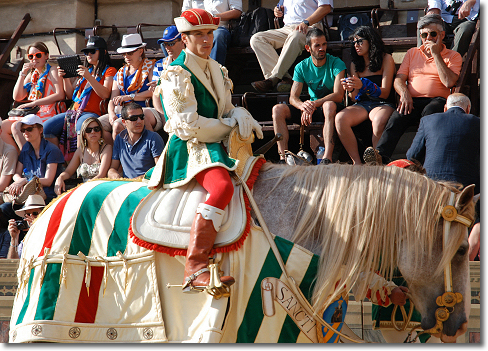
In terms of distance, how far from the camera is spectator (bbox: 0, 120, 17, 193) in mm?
6523

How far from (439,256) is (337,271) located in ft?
1.76

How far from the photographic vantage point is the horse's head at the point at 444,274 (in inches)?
118

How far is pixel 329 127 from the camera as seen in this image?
18.2 feet

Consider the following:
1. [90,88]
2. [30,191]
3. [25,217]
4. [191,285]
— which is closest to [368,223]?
[191,285]

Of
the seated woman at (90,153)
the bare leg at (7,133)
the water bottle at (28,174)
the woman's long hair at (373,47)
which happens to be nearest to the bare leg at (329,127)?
the woman's long hair at (373,47)

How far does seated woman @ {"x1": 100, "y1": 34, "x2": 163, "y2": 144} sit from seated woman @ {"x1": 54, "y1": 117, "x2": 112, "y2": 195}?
21 cm

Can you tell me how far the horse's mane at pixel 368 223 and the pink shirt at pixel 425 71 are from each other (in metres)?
2.78

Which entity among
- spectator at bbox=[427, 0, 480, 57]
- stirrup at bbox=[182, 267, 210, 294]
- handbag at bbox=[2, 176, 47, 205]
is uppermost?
spectator at bbox=[427, 0, 480, 57]

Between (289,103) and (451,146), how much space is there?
2092 millimetres

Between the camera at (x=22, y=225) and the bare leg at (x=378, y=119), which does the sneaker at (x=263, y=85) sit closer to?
the bare leg at (x=378, y=119)

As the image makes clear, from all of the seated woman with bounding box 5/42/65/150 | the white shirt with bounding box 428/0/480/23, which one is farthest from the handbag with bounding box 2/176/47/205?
the white shirt with bounding box 428/0/480/23

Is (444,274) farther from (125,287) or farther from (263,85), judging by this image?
(263,85)

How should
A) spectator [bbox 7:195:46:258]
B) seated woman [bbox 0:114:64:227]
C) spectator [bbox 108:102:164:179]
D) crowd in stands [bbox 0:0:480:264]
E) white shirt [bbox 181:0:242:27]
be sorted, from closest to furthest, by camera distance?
1. crowd in stands [bbox 0:0:480:264]
2. spectator [bbox 7:195:46:258]
3. spectator [bbox 108:102:164:179]
4. seated woman [bbox 0:114:64:227]
5. white shirt [bbox 181:0:242:27]

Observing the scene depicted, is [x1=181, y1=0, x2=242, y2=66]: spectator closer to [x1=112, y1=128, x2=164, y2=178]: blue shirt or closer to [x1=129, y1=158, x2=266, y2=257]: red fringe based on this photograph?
[x1=112, y1=128, x2=164, y2=178]: blue shirt
